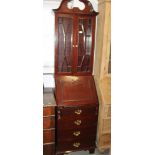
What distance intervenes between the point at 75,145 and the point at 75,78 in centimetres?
90

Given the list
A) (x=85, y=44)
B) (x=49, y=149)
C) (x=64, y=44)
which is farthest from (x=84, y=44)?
(x=49, y=149)

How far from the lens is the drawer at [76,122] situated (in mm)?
2502

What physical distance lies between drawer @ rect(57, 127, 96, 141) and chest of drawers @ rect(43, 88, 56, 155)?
4.4 inches

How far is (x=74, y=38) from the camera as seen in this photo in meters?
2.64

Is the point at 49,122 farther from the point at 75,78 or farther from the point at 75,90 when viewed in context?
the point at 75,78

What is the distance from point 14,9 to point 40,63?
206 mm

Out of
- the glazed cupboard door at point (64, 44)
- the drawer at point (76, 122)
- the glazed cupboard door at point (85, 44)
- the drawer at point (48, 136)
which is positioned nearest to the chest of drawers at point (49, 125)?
the drawer at point (48, 136)

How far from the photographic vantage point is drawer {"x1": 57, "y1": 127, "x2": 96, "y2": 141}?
254 centimetres

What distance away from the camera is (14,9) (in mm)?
674

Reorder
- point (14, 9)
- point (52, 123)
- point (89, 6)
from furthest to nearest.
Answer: point (89, 6) → point (52, 123) → point (14, 9)
